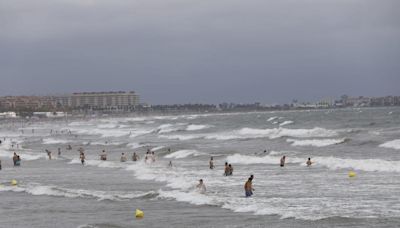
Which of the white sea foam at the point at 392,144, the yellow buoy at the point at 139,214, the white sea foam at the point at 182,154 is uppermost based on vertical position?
the yellow buoy at the point at 139,214

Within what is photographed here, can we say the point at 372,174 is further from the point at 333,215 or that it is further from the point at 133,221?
the point at 133,221

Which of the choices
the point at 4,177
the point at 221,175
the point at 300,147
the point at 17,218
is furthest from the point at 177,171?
the point at 300,147

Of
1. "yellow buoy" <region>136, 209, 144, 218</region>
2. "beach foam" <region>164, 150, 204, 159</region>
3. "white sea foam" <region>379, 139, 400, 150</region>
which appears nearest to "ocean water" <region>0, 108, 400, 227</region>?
"yellow buoy" <region>136, 209, 144, 218</region>

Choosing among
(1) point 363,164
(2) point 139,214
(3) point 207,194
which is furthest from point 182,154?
(2) point 139,214

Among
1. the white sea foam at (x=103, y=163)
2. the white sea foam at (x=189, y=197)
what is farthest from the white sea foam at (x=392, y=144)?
the white sea foam at (x=189, y=197)

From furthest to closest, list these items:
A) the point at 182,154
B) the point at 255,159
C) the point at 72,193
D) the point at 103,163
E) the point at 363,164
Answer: the point at 182,154 → the point at 103,163 → the point at 255,159 → the point at 363,164 → the point at 72,193

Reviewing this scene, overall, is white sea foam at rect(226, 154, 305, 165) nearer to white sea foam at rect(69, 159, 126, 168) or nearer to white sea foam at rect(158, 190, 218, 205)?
white sea foam at rect(69, 159, 126, 168)

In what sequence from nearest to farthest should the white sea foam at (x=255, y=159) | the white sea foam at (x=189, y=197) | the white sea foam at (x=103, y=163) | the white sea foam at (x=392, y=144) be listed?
the white sea foam at (x=189, y=197)
the white sea foam at (x=255, y=159)
the white sea foam at (x=103, y=163)
the white sea foam at (x=392, y=144)

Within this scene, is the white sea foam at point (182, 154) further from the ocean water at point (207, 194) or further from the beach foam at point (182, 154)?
the ocean water at point (207, 194)

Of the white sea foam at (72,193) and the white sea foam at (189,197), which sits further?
the white sea foam at (72,193)

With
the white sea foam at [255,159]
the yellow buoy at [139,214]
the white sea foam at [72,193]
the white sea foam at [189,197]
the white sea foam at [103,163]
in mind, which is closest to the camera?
the yellow buoy at [139,214]

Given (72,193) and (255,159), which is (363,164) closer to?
(255,159)

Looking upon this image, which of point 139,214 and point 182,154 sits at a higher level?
point 139,214

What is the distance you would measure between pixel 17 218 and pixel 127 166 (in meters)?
20.6
